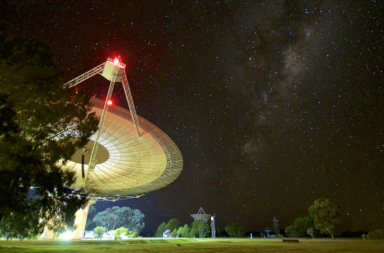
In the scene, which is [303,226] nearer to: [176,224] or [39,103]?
[176,224]

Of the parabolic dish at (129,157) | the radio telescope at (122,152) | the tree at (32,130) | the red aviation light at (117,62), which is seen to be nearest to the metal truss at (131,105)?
the radio telescope at (122,152)

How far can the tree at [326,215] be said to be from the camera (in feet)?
160

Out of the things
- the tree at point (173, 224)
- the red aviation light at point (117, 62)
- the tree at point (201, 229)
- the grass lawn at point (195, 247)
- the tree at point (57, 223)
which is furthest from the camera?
the tree at point (173, 224)

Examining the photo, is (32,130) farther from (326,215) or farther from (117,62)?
(326,215)

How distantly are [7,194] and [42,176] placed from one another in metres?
1.28

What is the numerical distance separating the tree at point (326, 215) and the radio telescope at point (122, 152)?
3689 cm

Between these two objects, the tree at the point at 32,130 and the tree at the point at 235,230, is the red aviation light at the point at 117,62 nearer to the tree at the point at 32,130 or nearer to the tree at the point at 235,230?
the tree at the point at 32,130

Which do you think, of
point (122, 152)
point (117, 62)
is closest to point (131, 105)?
point (117, 62)

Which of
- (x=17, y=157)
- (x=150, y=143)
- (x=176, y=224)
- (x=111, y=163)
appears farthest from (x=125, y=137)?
(x=176, y=224)

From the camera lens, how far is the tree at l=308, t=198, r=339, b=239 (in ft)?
160

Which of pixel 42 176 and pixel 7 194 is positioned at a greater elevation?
pixel 42 176

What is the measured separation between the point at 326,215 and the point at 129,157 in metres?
44.5

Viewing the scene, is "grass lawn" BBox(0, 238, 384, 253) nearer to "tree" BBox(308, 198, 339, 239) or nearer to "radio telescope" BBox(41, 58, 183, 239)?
"radio telescope" BBox(41, 58, 183, 239)

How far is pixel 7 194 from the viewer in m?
8.30
